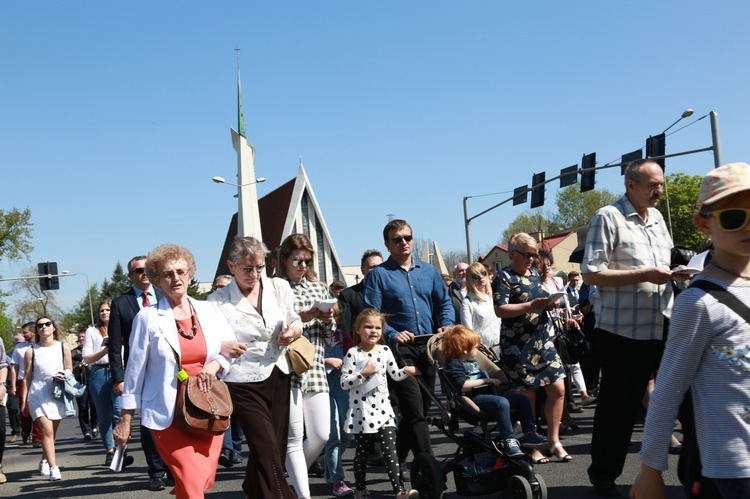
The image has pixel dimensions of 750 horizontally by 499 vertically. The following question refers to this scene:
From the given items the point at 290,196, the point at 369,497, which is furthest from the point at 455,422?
the point at 290,196

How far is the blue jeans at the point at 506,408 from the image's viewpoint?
6371 millimetres

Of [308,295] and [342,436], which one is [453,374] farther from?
[342,436]

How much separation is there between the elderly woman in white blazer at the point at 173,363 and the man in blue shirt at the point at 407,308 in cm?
195

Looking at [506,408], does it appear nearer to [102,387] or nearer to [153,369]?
[153,369]

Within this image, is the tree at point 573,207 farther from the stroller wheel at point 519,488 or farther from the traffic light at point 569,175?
the stroller wheel at point 519,488

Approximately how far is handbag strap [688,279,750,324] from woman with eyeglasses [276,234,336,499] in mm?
4052

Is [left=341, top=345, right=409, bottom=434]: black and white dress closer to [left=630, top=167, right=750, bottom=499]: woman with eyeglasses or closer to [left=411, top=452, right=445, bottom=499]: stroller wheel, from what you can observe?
[left=411, top=452, right=445, bottom=499]: stroller wheel

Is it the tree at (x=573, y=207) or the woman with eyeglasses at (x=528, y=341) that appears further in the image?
the tree at (x=573, y=207)

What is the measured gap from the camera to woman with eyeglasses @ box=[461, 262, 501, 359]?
9.30m

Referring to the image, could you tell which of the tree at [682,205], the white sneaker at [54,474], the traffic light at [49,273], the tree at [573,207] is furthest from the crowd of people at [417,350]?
the tree at [573,207]

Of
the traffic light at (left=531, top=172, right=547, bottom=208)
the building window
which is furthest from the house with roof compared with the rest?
the traffic light at (left=531, top=172, right=547, bottom=208)

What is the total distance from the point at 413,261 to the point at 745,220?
4952mm

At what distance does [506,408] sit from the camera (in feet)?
21.0

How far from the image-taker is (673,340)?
2.74 meters
